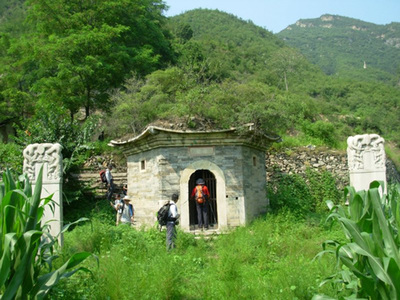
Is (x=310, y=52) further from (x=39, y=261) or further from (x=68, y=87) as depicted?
(x=39, y=261)

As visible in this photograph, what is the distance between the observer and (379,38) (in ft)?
291

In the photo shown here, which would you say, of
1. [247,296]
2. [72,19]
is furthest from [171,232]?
[72,19]

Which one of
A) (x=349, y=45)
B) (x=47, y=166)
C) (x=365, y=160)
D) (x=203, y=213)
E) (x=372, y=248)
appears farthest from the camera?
(x=349, y=45)

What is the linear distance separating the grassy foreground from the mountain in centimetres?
5114

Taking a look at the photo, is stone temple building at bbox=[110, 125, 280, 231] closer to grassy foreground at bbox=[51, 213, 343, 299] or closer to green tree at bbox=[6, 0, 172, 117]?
grassy foreground at bbox=[51, 213, 343, 299]

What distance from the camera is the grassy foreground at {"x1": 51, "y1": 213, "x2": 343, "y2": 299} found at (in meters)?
5.84

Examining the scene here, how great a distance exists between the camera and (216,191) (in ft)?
35.8

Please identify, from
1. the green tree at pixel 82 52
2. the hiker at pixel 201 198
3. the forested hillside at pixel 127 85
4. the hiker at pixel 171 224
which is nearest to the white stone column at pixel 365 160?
the forested hillside at pixel 127 85

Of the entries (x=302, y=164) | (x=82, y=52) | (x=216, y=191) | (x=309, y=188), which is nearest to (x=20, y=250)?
(x=216, y=191)

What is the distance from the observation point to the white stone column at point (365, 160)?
952cm

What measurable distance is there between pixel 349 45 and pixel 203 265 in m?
81.5

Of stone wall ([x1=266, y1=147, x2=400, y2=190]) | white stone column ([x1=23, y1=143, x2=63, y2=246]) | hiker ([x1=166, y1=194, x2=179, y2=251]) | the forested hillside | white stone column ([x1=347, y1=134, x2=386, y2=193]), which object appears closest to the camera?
hiker ([x1=166, y1=194, x2=179, y2=251])

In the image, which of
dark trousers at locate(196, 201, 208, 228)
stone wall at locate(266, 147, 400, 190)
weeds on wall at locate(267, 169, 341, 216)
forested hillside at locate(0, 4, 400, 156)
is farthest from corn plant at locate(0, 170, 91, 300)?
stone wall at locate(266, 147, 400, 190)

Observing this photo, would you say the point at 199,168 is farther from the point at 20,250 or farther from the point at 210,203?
the point at 20,250
